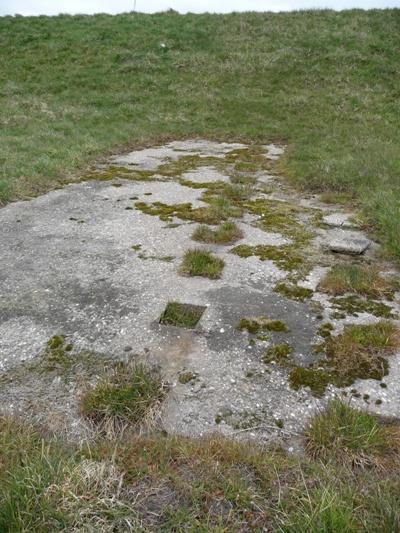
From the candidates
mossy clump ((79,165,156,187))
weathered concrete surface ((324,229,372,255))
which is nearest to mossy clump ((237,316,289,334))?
weathered concrete surface ((324,229,372,255))

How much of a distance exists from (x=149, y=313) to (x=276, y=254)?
10.4 feet

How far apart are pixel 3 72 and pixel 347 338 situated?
29.6 m

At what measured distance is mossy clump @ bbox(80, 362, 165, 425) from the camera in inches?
203

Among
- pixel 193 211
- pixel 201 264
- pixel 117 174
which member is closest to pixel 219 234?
pixel 201 264

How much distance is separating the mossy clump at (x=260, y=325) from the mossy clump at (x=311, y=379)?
3.02 feet

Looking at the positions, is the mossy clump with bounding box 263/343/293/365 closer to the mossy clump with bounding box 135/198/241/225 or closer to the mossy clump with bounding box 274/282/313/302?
the mossy clump with bounding box 274/282/313/302

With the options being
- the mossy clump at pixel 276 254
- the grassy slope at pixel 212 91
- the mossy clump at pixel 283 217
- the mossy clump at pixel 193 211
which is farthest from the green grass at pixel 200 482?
the mossy clump at pixel 193 211

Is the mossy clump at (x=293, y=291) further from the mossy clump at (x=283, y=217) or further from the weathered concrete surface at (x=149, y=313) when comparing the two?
the mossy clump at (x=283, y=217)

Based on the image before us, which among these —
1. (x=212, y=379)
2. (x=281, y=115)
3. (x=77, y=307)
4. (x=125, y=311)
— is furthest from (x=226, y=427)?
(x=281, y=115)

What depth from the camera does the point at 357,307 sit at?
7258 mm

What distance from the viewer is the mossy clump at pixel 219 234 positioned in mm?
9906

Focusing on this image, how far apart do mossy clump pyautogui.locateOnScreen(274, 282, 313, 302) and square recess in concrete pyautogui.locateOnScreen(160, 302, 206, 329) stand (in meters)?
1.43

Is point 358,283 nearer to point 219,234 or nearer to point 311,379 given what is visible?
point 311,379

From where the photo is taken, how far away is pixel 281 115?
23203 millimetres
